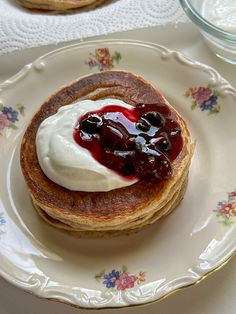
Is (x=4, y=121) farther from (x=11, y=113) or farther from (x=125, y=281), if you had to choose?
(x=125, y=281)

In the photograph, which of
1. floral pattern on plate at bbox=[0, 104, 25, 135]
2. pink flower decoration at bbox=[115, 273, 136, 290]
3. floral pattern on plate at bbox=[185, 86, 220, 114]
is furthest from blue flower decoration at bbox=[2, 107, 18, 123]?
pink flower decoration at bbox=[115, 273, 136, 290]

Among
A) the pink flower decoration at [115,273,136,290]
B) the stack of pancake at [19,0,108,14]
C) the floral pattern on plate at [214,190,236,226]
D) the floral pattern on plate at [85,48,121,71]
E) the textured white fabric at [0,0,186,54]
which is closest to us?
the pink flower decoration at [115,273,136,290]

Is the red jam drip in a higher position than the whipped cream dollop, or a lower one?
higher

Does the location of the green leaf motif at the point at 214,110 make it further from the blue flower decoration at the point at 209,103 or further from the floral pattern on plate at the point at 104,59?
the floral pattern on plate at the point at 104,59

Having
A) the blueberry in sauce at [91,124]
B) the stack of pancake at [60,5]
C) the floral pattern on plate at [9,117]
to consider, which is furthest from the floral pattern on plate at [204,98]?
the stack of pancake at [60,5]

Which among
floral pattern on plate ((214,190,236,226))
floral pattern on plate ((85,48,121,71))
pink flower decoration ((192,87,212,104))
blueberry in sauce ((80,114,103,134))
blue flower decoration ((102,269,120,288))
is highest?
pink flower decoration ((192,87,212,104))

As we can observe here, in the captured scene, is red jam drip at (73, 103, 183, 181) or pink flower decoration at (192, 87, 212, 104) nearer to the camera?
red jam drip at (73, 103, 183, 181)

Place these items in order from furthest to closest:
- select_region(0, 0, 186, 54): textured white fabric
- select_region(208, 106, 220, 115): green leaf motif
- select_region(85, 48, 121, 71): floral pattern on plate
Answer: select_region(0, 0, 186, 54): textured white fabric
select_region(85, 48, 121, 71): floral pattern on plate
select_region(208, 106, 220, 115): green leaf motif

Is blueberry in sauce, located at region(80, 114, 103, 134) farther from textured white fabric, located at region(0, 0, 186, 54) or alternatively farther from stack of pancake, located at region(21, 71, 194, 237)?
textured white fabric, located at region(0, 0, 186, 54)

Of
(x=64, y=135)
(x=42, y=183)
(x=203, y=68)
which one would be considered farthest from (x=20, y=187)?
(x=203, y=68)
